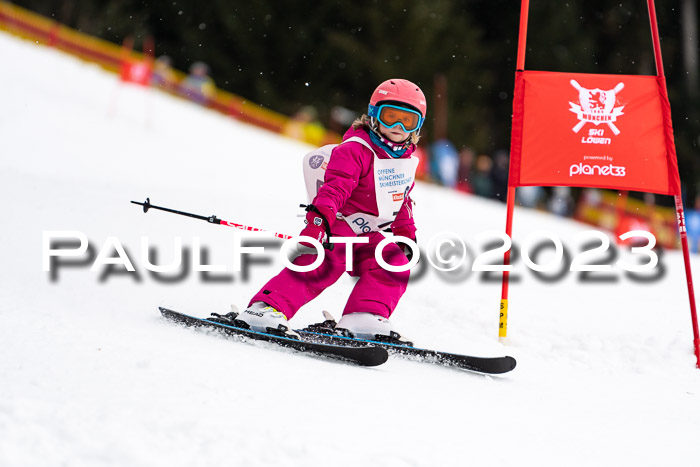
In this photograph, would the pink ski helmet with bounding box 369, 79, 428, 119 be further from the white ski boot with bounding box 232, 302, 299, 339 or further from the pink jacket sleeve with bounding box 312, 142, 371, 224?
the white ski boot with bounding box 232, 302, 299, 339

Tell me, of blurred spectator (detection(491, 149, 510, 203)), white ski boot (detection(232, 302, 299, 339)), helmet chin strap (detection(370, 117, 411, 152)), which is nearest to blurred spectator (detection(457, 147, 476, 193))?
blurred spectator (detection(491, 149, 510, 203))

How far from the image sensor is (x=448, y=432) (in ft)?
10.6

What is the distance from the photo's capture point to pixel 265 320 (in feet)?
14.9

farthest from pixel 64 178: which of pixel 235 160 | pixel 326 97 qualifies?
pixel 326 97

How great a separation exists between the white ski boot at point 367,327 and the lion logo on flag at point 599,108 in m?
2.16

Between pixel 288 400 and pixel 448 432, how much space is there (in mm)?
641

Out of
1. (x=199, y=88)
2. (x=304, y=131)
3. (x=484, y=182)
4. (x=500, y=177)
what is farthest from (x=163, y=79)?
(x=500, y=177)

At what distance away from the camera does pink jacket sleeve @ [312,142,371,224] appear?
443 centimetres

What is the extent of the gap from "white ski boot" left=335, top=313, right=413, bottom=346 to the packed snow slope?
0.59 ft

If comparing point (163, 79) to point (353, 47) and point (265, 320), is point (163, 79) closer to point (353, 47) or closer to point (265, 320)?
point (353, 47)

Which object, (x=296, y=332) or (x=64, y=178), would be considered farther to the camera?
(x=64, y=178)

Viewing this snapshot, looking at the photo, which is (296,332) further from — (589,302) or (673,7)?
(673,7)

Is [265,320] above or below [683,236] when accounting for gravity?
below

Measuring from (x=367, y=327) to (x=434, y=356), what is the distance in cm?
41
